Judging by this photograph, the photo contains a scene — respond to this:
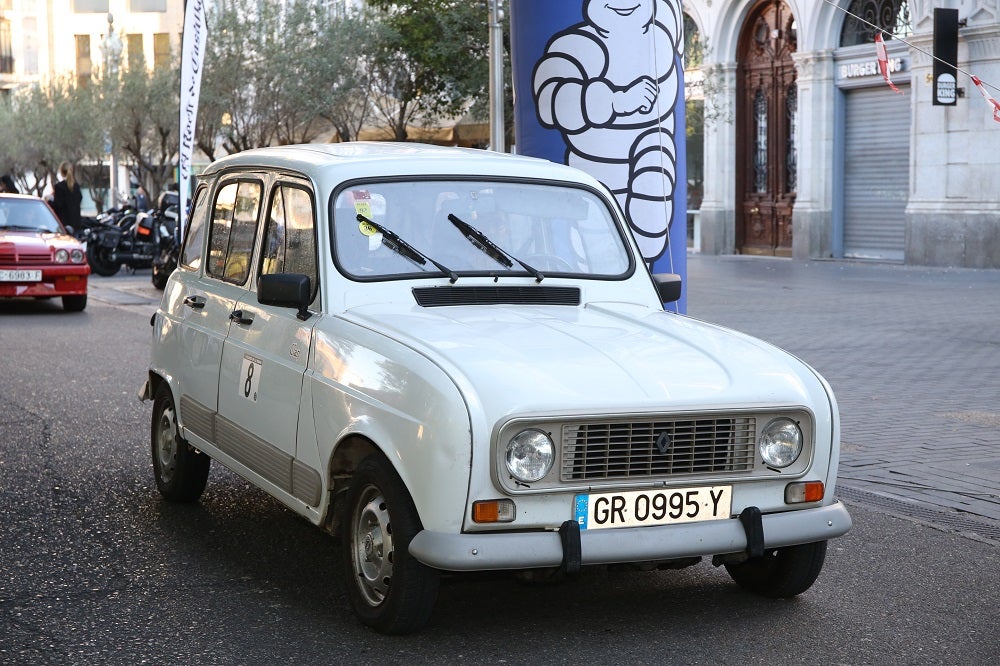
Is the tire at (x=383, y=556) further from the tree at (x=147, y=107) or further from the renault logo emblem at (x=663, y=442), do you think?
the tree at (x=147, y=107)

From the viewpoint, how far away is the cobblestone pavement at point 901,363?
23.6 ft

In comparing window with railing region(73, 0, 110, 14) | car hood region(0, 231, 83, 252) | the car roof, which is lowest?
car hood region(0, 231, 83, 252)

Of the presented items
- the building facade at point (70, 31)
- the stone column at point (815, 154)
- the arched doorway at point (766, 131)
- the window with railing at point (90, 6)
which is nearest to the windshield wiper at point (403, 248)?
the stone column at point (815, 154)

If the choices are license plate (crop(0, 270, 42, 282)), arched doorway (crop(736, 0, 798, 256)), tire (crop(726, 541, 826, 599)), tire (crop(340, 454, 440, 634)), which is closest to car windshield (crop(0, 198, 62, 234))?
license plate (crop(0, 270, 42, 282))

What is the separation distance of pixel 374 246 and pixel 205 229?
149cm

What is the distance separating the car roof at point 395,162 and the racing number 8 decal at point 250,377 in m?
0.75

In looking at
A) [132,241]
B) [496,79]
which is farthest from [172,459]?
[132,241]

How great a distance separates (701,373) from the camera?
4.68m

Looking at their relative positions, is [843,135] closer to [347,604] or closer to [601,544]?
[347,604]

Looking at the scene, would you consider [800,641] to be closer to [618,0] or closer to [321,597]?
[321,597]

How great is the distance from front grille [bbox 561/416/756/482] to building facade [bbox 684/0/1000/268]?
18.2 metres

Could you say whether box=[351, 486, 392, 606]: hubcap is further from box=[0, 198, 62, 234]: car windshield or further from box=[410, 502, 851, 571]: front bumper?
box=[0, 198, 62, 234]: car windshield

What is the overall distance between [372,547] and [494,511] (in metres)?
0.56

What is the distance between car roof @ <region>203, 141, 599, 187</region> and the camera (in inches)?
223
